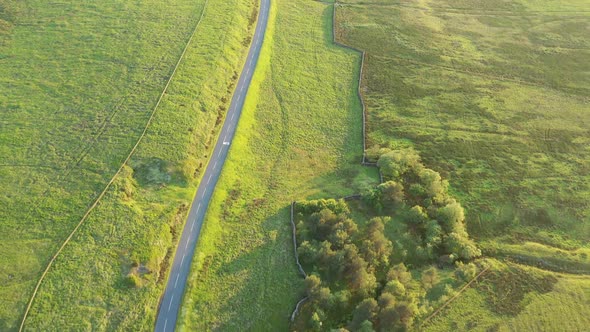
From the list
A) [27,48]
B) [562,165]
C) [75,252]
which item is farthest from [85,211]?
[562,165]

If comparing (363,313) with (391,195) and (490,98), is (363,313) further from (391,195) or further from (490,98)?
(490,98)

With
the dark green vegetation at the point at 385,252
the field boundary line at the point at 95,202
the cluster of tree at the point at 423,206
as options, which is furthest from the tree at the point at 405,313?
the field boundary line at the point at 95,202

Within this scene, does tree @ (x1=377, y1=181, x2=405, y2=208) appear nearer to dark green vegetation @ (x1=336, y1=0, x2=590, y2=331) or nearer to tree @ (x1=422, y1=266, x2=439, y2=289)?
dark green vegetation @ (x1=336, y1=0, x2=590, y2=331)

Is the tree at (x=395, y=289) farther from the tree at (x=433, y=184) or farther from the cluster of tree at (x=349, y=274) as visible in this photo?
the tree at (x=433, y=184)

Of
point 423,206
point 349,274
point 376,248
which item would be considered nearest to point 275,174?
point 376,248

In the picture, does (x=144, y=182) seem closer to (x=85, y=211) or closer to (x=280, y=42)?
(x=85, y=211)
